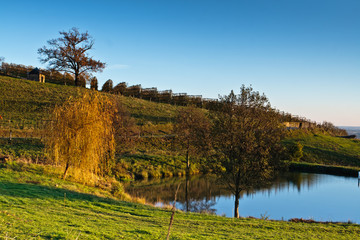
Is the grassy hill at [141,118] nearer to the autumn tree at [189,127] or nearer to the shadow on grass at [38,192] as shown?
the autumn tree at [189,127]

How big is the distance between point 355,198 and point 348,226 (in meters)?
14.6

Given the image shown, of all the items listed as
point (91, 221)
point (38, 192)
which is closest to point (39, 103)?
point (38, 192)

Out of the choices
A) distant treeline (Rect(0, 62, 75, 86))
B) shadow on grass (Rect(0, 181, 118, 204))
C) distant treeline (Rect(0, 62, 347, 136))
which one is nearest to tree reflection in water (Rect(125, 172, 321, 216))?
shadow on grass (Rect(0, 181, 118, 204))

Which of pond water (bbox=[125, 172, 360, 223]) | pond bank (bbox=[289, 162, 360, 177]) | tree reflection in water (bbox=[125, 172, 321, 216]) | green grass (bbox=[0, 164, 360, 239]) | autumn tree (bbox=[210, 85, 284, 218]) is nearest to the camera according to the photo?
green grass (bbox=[0, 164, 360, 239])

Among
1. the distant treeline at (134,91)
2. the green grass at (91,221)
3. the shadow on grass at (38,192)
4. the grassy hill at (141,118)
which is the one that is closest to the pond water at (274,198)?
the grassy hill at (141,118)

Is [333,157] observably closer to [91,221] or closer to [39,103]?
[91,221]

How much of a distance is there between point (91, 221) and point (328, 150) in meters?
53.8

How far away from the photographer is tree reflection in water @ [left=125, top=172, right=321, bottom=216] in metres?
24.9

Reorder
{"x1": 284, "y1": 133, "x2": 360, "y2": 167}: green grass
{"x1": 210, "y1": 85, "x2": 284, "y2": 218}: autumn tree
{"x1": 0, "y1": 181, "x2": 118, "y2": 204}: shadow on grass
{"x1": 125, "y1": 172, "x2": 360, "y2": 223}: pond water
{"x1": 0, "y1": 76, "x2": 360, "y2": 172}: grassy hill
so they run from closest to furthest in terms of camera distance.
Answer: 1. {"x1": 0, "y1": 181, "x2": 118, "y2": 204}: shadow on grass
2. {"x1": 210, "y1": 85, "x2": 284, "y2": 218}: autumn tree
3. {"x1": 125, "y1": 172, "x2": 360, "y2": 223}: pond water
4. {"x1": 0, "y1": 76, "x2": 360, "y2": 172}: grassy hill
5. {"x1": 284, "y1": 133, "x2": 360, "y2": 167}: green grass

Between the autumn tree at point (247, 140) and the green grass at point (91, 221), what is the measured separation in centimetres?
535

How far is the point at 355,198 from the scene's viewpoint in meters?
28.8

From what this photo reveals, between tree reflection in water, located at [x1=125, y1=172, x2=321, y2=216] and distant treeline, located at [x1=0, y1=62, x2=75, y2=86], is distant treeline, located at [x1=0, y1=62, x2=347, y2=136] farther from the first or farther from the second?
tree reflection in water, located at [x1=125, y1=172, x2=321, y2=216]

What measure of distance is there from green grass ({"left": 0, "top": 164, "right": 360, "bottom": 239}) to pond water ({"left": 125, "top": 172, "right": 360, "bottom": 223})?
6637 mm

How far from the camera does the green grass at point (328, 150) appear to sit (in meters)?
49.8
